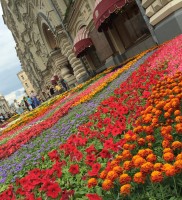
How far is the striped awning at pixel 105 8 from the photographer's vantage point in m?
15.9

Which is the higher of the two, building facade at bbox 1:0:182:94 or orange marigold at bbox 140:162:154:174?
building facade at bbox 1:0:182:94

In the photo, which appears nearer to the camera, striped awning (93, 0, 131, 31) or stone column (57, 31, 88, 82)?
striped awning (93, 0, 131, 31)

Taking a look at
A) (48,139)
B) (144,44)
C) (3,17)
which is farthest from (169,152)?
Result: (3,17)

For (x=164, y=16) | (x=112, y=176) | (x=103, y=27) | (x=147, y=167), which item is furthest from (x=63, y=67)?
(x=147, y=167)

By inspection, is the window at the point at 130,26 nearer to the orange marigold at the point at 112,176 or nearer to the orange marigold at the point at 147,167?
the orange marigold at the point at 112,176

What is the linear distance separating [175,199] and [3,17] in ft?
250

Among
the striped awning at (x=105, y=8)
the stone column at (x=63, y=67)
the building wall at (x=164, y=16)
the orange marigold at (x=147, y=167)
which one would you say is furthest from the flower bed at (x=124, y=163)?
the stone column at (x=63, y=67)

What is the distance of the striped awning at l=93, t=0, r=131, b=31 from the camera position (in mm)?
15875

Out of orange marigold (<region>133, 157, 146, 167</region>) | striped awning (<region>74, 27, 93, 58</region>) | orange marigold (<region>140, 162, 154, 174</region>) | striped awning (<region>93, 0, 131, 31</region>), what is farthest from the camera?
striped awning (<region>74, 27, 93, 58</region>)

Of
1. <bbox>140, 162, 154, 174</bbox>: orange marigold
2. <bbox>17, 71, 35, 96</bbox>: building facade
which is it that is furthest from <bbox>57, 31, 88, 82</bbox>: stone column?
<bbox>17, 71, 35, 96</bbox>: building facade

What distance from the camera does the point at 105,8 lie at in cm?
1653

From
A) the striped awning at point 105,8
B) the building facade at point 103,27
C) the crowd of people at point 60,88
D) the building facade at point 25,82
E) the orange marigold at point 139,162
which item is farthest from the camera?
the building facade at point 25,82

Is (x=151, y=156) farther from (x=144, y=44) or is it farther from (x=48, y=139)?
(x=144, y=44)

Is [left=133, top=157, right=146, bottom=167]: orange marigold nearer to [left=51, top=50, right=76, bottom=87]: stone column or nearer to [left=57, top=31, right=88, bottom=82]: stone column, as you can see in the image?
[left=57, top=31, right=88, bottom=82]: stone column
